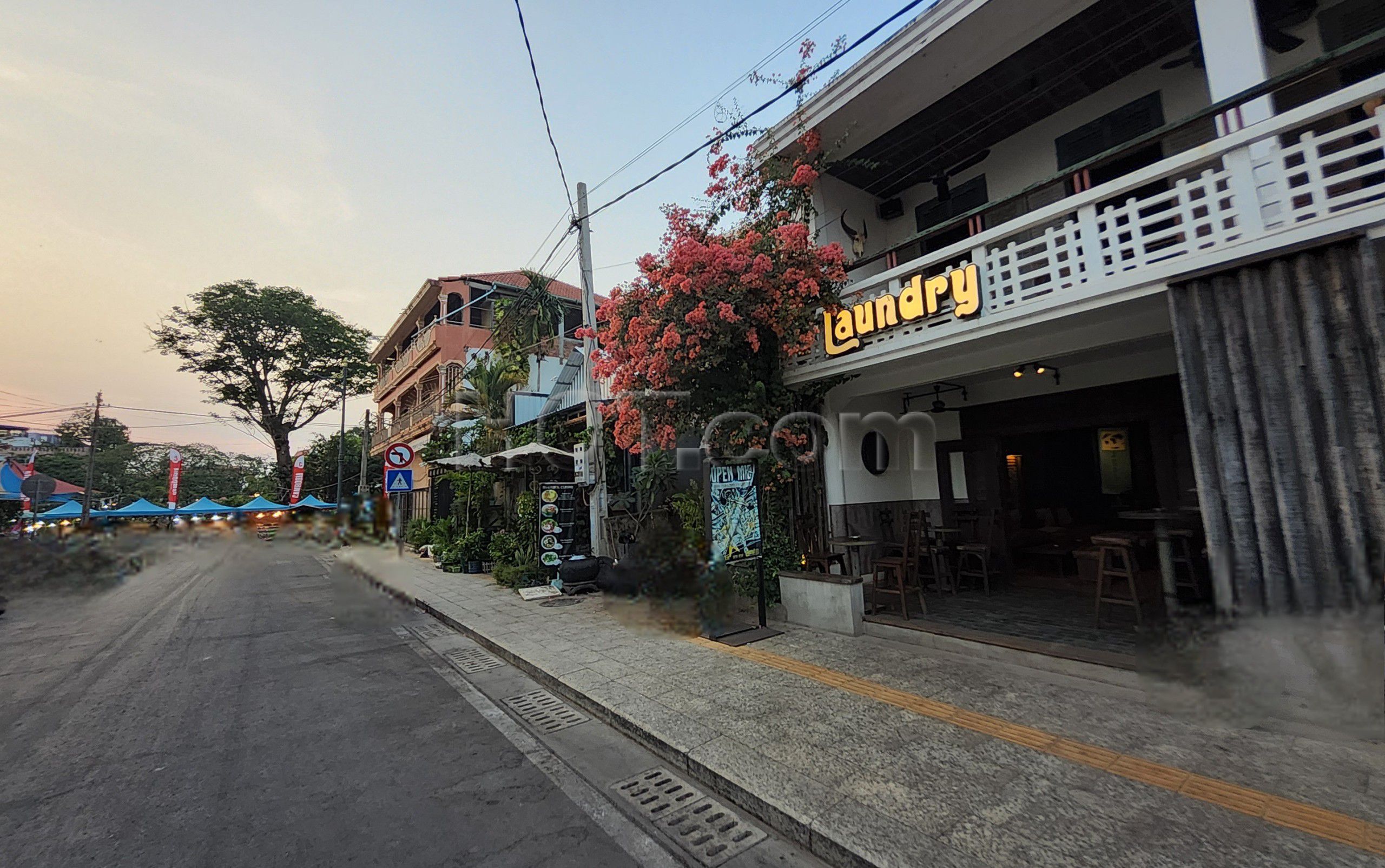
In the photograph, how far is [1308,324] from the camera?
11.3 ft

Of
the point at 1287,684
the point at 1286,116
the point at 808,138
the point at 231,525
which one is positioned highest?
the point at 808,138

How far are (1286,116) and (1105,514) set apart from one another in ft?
18.5

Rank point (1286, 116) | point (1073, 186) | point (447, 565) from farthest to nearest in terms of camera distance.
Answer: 1. point (447, 565)
2. point (1073, 186)
3. point (1286, 116)

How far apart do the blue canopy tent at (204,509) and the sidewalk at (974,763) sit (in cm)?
638

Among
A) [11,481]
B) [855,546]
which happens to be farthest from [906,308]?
[11,481]

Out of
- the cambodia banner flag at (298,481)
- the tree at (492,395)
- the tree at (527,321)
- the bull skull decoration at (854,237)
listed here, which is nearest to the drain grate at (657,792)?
the bull skull decoration at (854,237)

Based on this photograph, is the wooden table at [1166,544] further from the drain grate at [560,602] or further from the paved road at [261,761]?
the drain grate at [560,602]

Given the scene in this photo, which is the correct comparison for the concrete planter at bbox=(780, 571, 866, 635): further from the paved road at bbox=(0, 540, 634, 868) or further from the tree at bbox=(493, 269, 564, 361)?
the tree at bbox=(493, 269, 564, 361)

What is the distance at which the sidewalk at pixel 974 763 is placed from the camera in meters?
2.43

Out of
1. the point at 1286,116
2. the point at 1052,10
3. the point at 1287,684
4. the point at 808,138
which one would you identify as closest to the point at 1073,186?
the point at 1052,10

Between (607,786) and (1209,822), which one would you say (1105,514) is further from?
(607,786)

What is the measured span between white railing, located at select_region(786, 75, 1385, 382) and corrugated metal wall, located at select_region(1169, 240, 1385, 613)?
0.26 m

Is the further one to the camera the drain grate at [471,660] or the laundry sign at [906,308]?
the drain grate at [471,660]

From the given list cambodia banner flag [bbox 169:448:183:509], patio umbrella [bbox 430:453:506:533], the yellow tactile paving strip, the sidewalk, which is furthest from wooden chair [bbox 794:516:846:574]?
cambodia banner flag [bbox 169:448:183:509]
